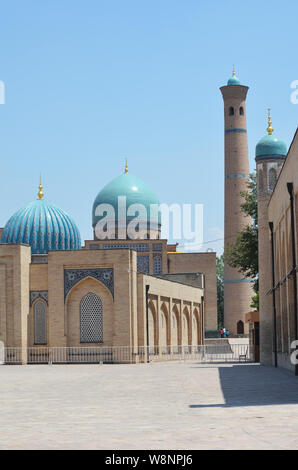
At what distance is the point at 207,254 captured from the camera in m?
54.6

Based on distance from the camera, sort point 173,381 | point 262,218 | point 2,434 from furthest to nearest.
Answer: point 262,218
point 173,381
point 2,434

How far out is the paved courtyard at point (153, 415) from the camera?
8258mm

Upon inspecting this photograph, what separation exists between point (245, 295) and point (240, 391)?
40698 millimetres

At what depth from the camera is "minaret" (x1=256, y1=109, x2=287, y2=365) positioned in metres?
28.8

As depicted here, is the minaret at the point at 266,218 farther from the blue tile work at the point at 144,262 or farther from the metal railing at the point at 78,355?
the blue tile work at the point at 144,262

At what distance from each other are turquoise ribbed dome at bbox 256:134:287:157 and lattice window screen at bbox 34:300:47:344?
11337 millimetres

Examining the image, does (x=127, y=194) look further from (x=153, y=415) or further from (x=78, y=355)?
(x=153, y=415)

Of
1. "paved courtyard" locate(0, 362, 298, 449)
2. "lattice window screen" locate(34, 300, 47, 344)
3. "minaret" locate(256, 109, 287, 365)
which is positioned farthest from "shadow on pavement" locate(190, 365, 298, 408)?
"lattice window screen" locate(34, 300, 47, 344)

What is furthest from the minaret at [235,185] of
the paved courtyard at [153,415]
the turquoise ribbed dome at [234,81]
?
the paved courtyard at [153,415]

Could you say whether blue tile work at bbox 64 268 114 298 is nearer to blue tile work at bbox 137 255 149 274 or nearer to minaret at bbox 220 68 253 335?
blue tile work at bbox 137 255 149 274

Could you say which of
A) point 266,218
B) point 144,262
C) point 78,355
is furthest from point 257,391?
point 144,262

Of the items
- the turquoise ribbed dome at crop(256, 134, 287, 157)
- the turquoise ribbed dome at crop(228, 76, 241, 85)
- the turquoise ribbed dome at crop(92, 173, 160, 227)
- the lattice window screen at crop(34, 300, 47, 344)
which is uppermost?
the turquoise ribbed dome at crop(228, 76, 241, 85)
